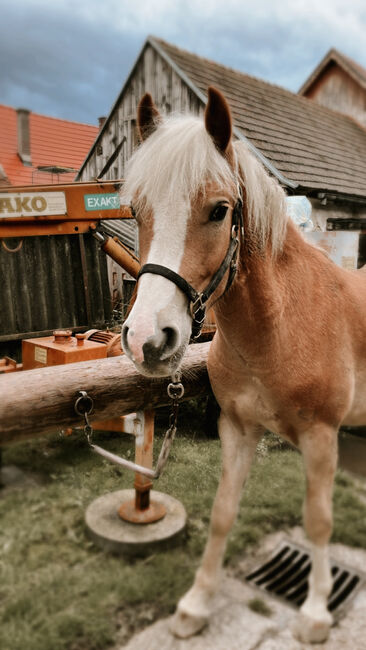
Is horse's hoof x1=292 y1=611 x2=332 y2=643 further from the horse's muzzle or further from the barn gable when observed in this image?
the barn gable

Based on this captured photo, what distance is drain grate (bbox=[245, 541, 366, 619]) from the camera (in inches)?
37.1

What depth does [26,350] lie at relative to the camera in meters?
1.69

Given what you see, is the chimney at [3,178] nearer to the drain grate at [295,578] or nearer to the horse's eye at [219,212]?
the horse's eye at [219,212]

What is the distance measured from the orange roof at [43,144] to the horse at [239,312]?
0.44 meters

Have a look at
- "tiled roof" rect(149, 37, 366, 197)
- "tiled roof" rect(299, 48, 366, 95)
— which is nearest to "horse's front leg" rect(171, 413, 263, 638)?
"tiled roof" rect(149, 37, 366, 197)

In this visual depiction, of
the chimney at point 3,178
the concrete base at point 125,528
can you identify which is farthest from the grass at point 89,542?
the chimney at point 3,178

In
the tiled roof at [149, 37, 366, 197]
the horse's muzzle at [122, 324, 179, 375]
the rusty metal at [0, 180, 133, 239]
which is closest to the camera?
the horse's muzzle at [122, 324, 179, 375]

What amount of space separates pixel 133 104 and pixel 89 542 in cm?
172

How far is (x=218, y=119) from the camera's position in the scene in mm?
858

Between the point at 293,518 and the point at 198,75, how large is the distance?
2472 millimetres

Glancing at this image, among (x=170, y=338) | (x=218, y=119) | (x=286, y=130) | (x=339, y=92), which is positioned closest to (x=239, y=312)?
(x=170, y=338)

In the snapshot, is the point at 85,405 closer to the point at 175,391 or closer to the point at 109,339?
the point at 175,391

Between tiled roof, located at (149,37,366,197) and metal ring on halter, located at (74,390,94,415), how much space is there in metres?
1.09

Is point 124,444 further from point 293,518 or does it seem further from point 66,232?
point 66,232
